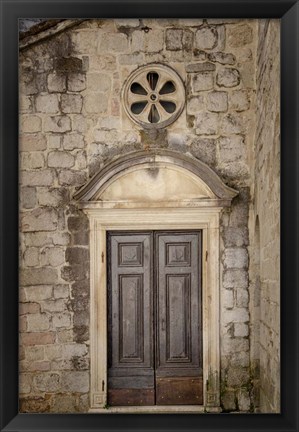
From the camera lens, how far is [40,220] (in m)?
4.53

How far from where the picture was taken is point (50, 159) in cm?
459

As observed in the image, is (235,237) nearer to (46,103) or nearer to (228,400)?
(228,400)

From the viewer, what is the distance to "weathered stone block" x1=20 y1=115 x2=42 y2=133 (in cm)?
452

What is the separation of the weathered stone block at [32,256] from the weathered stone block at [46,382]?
2.77 ft

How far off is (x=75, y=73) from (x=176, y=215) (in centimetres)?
136

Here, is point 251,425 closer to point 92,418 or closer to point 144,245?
point 92,418

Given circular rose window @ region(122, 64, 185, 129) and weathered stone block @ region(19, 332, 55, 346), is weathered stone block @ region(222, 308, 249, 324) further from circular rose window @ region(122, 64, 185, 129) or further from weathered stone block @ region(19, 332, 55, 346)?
circular rose window @ region(122, 64, 185, 129)

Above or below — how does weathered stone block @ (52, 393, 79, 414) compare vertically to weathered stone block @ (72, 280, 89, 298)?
below

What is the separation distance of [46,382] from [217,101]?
2520 mm

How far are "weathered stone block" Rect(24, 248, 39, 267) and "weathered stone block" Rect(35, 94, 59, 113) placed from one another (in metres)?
1.09

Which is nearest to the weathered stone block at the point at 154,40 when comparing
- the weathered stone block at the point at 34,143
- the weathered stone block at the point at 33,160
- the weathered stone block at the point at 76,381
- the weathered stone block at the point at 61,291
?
the weathered stone block at the point at 34,143

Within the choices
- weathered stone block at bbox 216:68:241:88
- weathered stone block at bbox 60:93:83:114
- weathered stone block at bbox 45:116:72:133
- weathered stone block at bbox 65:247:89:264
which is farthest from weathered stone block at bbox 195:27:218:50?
weathered stone block at bbox 65:247:89:264
